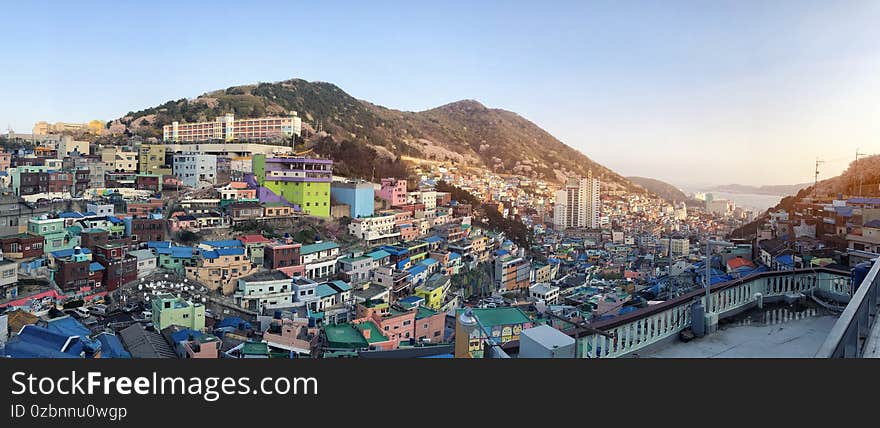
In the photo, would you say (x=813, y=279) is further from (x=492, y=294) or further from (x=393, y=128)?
(x=393, y=128)

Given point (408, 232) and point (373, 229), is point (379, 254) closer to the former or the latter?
point (373, 229)

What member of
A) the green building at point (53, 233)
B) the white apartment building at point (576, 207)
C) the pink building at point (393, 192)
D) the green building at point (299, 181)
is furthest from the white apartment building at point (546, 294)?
the white apartment building at point (576, 207)

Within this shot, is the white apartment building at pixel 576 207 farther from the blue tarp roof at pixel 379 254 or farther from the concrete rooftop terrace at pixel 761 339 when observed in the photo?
the concrete rooftop terrace at pixel 761 339

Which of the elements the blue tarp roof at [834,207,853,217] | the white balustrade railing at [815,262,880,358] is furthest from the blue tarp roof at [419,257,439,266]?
the white balustrade railing at [815,262,880,358]

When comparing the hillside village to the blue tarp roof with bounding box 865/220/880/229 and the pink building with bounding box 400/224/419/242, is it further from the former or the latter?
the blue tarp roof with bounding box 865/220/880/229

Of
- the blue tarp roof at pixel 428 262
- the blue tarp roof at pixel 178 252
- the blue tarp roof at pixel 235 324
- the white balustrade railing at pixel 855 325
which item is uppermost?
the white balustrade railing at pixel 855 325
